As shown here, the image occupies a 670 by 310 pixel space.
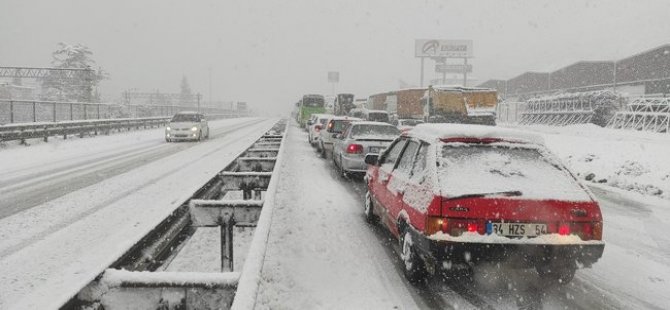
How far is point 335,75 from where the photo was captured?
144 metres

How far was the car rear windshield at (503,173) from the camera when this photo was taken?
15.0 ft

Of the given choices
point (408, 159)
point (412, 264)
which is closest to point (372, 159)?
point (408, 159)

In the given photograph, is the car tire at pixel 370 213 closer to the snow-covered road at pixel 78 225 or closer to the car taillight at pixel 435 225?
the snow-covered road at pixel 78 225

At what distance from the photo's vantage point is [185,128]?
25141mm

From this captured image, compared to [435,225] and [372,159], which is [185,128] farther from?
[435,225]

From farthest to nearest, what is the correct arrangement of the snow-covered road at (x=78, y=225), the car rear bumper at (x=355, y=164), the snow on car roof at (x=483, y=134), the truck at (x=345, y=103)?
the truck at (x=345, y=103) < the car rear bumper at (x=355, y=164) < the snow on car roof at (x=483, y=134) < the snow-covered road at (x=78, y=225)

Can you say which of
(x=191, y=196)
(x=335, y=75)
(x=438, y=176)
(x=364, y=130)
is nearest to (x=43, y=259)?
(x=191, y=196)

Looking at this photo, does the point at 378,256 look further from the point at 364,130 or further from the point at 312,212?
the point at 364,130

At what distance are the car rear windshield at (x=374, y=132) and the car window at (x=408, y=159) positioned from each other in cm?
658

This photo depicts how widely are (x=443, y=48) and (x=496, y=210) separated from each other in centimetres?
8944

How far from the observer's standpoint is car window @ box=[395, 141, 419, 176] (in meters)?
5.89

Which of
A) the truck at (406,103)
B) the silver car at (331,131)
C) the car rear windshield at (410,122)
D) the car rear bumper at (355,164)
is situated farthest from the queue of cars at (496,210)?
the car rear windshield at (410,122)

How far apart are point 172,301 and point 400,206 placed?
3.19 meters

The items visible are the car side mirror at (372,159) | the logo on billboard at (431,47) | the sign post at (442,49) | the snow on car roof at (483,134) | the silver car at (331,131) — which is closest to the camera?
the snow on car roof at (483,134)
